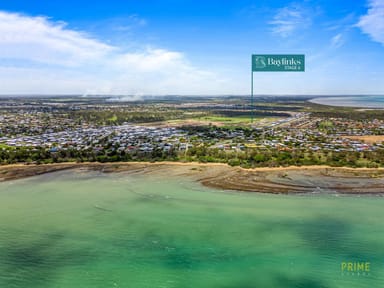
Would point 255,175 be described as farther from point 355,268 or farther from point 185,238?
point 355,268

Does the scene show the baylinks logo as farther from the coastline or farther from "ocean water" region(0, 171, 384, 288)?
the coastline

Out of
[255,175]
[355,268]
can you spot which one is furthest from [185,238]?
[255,175]

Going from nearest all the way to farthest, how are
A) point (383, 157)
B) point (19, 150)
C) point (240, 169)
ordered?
point (240, 169)
point (383, 157)
point (19, 150)

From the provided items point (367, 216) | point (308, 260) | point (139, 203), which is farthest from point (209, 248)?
point (367, 216)

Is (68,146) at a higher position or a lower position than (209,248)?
higher

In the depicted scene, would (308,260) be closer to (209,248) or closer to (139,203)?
(209,248)

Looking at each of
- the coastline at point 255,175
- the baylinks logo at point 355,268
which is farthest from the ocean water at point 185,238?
the coastline at point 255,175

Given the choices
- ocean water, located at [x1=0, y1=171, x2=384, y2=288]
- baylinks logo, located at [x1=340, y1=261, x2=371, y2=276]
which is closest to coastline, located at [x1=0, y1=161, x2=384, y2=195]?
ocean water, located at [x1=0, y1=171, x2=384, y2=288]
